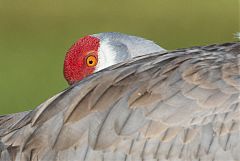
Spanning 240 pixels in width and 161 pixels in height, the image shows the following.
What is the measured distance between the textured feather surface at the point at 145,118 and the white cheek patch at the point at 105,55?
51.6 inches

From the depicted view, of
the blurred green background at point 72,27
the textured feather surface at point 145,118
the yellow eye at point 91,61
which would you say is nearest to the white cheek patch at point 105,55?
the yellow eye at point 91,61

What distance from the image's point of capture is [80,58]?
18.8ft

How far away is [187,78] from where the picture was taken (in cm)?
431

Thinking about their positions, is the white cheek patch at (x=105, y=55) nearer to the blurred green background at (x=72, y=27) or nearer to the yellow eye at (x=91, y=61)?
the yellow eye at (x=91, y=61)

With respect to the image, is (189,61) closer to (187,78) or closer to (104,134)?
(187,78)

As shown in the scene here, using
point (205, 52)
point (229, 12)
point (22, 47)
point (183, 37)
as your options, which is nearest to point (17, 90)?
point (22, 47)

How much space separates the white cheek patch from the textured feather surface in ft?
4.30

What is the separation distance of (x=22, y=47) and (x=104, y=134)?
875 centimetres

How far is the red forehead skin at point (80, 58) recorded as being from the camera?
572 centimetres

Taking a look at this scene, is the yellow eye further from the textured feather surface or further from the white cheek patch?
the textured feather surface

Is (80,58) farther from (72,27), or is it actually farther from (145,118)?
(72,27)

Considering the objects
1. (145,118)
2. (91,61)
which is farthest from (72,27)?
(145,118)

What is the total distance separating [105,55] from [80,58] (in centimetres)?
16

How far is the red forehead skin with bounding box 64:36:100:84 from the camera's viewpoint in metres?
5.72
